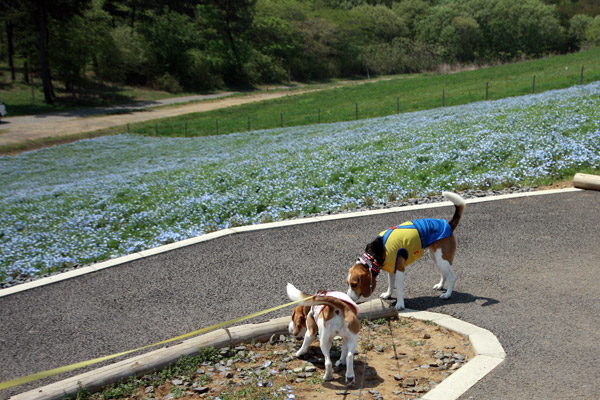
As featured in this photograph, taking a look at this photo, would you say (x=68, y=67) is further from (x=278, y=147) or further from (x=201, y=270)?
(x=201, y=270)

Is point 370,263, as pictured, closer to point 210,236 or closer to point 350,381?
point 350,381

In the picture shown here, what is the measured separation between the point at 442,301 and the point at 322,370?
215cm

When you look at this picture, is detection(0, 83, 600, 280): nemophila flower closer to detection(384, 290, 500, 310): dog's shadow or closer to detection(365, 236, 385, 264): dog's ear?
detection(384, 290, 500, 310): dog's shadow

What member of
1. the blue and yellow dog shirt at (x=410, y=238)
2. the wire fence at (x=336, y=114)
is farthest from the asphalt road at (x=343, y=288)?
the wire fence at (x=336, y=114)

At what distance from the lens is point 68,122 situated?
1727 inches

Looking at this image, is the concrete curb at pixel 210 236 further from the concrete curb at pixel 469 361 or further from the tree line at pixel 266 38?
the tree line at pixel 266 38

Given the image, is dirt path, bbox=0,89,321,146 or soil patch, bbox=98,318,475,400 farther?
dirt path, bbox=0,89,321,146

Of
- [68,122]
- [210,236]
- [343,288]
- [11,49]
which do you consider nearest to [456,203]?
[343,288]

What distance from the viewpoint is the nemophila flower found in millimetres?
11055

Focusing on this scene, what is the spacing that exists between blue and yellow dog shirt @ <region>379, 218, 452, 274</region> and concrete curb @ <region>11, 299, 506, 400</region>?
0.59 meters

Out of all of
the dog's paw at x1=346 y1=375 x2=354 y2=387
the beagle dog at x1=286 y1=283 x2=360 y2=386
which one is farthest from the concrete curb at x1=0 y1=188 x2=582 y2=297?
the dog's paw at x1=346 y1=375 x2=354 y2=387

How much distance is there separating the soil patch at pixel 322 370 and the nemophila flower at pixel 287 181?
16.8ft

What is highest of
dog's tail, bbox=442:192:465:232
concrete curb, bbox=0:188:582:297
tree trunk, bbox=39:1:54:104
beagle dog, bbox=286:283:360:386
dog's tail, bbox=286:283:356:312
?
tree trunk, bbox=39:1:54:104

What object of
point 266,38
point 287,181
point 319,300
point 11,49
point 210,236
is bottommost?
point 210,236
